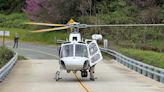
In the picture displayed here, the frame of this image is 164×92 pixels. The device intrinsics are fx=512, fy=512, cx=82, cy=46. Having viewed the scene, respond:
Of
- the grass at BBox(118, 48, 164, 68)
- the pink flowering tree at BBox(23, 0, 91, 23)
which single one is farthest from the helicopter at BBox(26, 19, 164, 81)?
the pink flowering tree at BBox(23, 0, 91, 23)

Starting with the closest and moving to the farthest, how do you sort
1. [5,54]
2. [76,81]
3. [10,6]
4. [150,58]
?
[76,81]
[150,58]
[5,54]
[10,6]

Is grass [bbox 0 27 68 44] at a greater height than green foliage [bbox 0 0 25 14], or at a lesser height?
lesser

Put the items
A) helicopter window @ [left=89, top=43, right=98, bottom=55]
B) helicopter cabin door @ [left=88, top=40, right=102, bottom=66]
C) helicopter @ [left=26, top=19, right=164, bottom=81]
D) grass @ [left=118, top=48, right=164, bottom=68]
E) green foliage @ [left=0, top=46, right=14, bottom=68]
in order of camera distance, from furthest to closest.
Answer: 1. green foliage @ [left=0, top=46, right=14, bottom=68]
2. grass @ [left=118, top=48, right=164, bottom=68]
3. helicopter window @ [left=89, top=43, right=98, bottom=55]
4. helicopter cabin door @ [left=88, top=40, right=102, bottom=66]
5. helicopter @ [left=26, top=19, right=164, bottom=81]

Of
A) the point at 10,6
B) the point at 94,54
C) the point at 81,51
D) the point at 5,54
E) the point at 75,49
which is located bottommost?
the point at 5,54

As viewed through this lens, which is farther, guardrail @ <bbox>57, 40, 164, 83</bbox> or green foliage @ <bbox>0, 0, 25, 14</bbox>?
green foliage @ <bbox>0, 0, 25, 14</bbox>

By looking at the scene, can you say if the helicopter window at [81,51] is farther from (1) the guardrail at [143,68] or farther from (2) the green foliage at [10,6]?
(2) the green foliage at [10,6]

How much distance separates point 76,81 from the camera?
90.8ft

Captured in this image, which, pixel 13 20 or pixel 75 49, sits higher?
pixel 75 49

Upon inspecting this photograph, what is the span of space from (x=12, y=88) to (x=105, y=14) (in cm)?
4527

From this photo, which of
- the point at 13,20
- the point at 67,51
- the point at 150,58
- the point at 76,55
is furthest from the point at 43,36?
the point at 76,55

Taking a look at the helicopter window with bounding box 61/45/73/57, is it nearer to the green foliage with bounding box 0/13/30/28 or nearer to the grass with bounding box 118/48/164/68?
the grass with bounding box 118/48/164/68

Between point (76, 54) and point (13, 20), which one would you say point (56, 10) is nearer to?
point (13, 20)

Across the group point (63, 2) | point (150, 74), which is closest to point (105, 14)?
point (63, 2)

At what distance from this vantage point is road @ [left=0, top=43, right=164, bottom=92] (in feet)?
76.7
